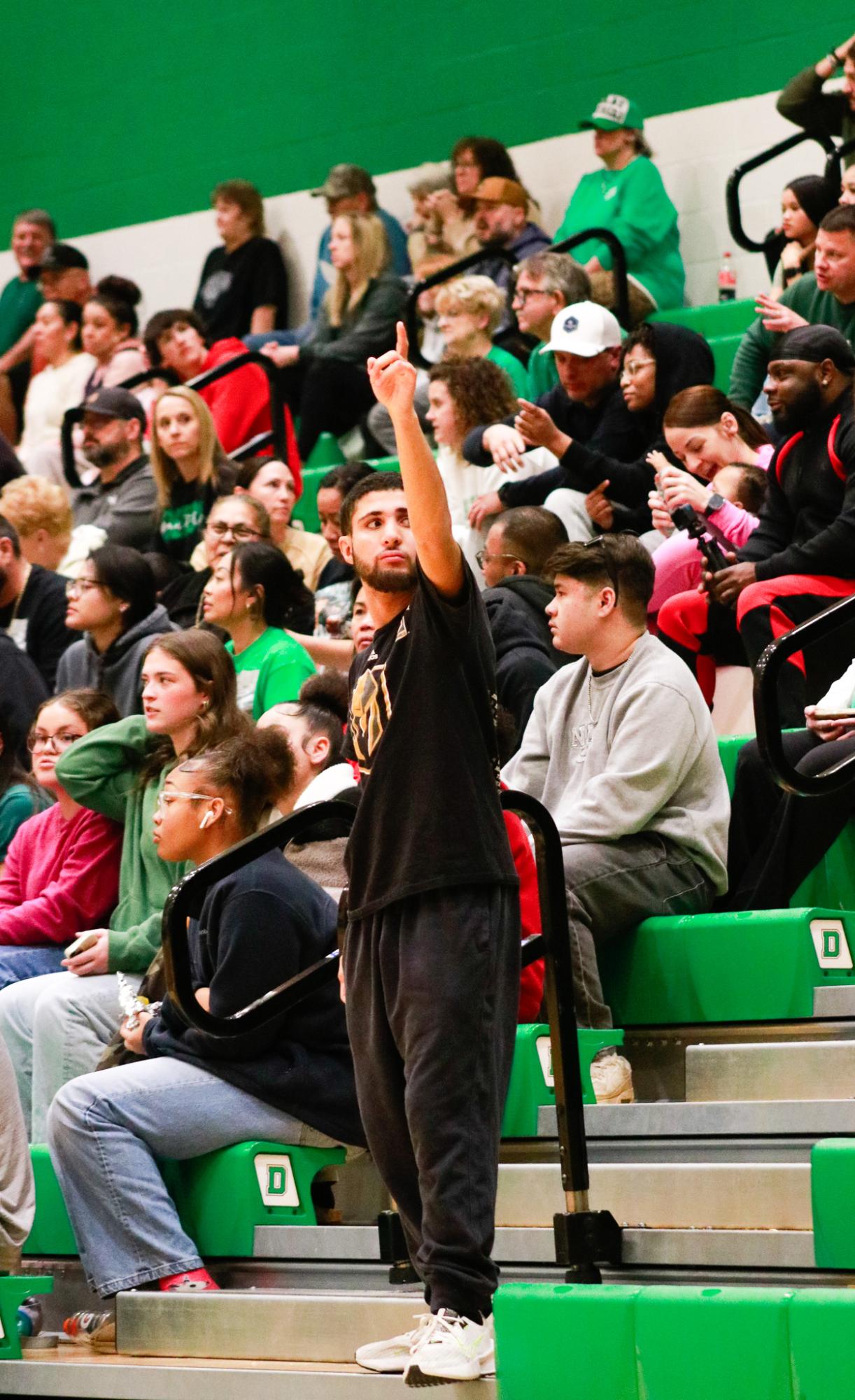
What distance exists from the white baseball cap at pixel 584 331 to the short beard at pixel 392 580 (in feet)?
10.6

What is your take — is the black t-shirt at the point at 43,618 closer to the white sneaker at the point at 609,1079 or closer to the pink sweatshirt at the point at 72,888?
the pink sweatshirt at the point at 72,888

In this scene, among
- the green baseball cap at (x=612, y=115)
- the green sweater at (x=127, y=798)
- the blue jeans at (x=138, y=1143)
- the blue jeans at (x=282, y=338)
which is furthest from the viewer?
the blue jeans at (x=282, y=338)

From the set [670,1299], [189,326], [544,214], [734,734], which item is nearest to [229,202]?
[189,326]

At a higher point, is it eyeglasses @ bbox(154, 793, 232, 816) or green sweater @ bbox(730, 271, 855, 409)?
green sweater @ bbox(730, 271, 855, 409)

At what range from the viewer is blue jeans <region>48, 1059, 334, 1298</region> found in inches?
139

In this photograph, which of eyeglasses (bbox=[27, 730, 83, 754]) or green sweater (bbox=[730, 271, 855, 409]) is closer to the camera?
eyeglasses (bbox=[27, 730, 83, 754])

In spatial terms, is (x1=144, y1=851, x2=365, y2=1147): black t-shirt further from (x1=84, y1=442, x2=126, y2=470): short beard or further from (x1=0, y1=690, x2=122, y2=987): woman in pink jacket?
(x1=84, y1=442, x2=126, y2=470): short beard

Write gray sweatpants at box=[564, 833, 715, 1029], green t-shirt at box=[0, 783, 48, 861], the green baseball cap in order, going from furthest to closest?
the green baseball cap → green t-shirt at box=[0, 783, 48, 861] → gray sweatpants at box=[564, 833, 715, 1029]

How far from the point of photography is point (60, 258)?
969 centimetres

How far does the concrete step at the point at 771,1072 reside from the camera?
341 centimetres

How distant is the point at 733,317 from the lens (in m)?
7.46

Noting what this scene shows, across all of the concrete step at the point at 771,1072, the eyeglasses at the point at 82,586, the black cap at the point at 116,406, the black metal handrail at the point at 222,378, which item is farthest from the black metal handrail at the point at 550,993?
the black cap at the point at 116,406

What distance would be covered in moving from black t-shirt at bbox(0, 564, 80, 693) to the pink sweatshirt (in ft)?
5.84

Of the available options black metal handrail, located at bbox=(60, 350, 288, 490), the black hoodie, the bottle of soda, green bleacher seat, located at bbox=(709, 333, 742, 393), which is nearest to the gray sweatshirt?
the black hoodie
